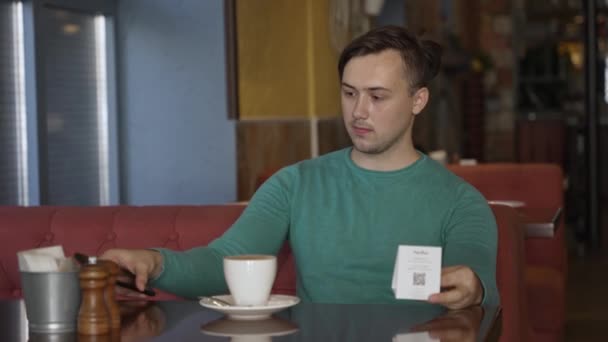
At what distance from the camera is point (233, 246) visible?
234cm

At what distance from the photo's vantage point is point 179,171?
4.59 meters

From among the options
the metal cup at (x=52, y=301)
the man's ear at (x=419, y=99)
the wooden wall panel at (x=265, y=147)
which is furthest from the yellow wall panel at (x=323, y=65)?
the metal cup at (x=52, y=301)

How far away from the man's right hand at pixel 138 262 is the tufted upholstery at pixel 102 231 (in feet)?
2.60

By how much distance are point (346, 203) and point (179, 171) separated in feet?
7.41

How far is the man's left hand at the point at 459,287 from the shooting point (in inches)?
74.7

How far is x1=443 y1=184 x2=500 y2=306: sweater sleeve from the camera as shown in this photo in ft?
6.98

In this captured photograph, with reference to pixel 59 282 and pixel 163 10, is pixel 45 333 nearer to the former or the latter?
pixel 59 282

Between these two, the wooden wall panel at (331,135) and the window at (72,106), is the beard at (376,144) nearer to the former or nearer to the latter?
the window at (72,106)

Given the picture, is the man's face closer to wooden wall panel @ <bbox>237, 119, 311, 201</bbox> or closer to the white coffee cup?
the white coffee cup

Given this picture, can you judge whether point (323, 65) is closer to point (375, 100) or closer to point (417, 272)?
point (375, 100)

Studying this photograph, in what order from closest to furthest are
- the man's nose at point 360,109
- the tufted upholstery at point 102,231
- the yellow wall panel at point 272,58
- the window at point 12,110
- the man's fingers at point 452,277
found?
the man's fingers at point 452,277
the man's nose at point 360,109
the tufted upholstery at point 102,231
the window at point 12,110
the yellow wall panel at point 272,58

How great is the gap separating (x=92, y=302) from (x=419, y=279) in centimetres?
53

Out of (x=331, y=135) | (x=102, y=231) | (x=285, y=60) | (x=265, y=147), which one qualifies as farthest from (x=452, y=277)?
(x=331, y=135)

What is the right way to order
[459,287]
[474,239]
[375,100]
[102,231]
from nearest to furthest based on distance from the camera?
[459,287] < [474,239] < [375,100] < [102,231]
